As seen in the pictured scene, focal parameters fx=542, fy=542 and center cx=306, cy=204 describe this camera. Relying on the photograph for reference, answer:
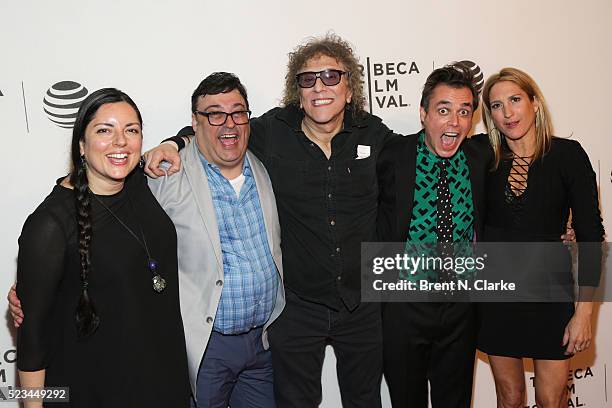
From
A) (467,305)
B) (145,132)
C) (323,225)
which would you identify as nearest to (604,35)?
(467,305)

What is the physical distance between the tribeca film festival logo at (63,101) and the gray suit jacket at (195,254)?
908mm

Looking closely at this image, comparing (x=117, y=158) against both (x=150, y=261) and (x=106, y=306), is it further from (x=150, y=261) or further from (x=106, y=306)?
(x=106, y=306)

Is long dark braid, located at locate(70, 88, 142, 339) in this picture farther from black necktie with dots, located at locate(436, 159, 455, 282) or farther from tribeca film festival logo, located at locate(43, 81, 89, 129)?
black necktie with dots, located at locate(436, 159, 455, 282)

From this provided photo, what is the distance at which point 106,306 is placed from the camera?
181 cm

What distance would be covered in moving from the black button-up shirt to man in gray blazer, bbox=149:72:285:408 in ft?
0.30

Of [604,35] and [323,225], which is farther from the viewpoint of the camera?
[604,35]

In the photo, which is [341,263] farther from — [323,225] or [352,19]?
[352,19]

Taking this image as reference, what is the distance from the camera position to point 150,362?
6.29 ft

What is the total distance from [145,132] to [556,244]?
2120 mm

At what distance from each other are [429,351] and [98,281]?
1451 millimetres

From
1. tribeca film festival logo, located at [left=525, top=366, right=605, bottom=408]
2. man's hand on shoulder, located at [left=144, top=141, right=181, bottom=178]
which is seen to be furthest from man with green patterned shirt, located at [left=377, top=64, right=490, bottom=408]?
tribeca film festival logo, located at [left=525, top=366, right=605, bottom=408]

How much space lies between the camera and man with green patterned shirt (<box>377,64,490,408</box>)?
2340 mm

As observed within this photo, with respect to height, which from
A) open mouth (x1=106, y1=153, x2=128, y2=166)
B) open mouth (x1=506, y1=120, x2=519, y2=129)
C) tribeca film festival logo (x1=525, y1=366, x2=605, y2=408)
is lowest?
tribeca film festival logo (x1=525, y1=366, x2=605, y2=408)

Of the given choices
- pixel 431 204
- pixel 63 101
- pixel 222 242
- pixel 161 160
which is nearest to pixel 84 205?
pixel 161 160
